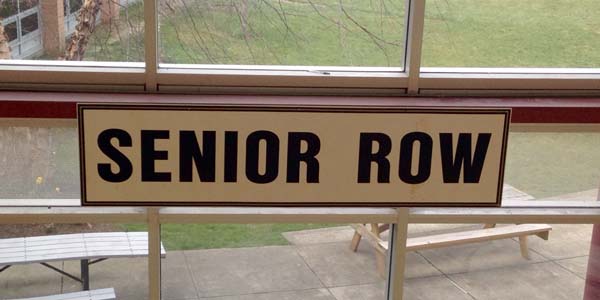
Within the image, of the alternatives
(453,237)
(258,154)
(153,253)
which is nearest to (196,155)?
(258,154)

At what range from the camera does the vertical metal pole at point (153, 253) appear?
4.17 m

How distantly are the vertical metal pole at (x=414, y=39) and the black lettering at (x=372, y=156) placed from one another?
1.39 ft

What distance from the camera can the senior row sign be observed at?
3.80 m

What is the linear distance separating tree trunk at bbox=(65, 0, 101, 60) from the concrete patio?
0.98m

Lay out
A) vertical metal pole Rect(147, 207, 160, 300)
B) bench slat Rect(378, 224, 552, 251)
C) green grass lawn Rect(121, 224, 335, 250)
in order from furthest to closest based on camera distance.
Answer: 1. bench slat Rect(378, 224, 552, 251)
2. green grass lawn Rect(121, 224, 335, 250)
3. vertical metal pole Rect(147, 207, 160, 300)

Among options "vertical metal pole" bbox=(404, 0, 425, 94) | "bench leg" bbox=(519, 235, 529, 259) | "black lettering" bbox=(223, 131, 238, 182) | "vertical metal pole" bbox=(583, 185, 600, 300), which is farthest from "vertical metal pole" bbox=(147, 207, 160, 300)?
"vertical metal pole" bbox=(583, 185, 600, 300)

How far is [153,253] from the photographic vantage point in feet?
13.9

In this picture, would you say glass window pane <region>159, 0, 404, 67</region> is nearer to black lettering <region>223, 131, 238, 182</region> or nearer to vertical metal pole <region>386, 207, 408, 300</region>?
black lettering <region>223, 131, 238, 182</region>

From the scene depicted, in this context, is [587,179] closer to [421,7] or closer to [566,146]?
[566,146]

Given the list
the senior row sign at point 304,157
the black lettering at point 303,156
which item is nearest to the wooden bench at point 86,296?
the senior row sign at point 304,157

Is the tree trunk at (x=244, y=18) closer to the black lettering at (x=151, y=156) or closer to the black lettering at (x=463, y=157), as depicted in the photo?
the black lettering at (x=151, y=156)

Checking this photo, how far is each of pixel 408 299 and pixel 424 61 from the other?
117cm

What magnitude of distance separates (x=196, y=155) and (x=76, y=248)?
85cm

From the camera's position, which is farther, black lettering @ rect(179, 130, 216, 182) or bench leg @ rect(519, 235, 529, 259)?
bench leg @ rect(519, 235, 529, 259)
